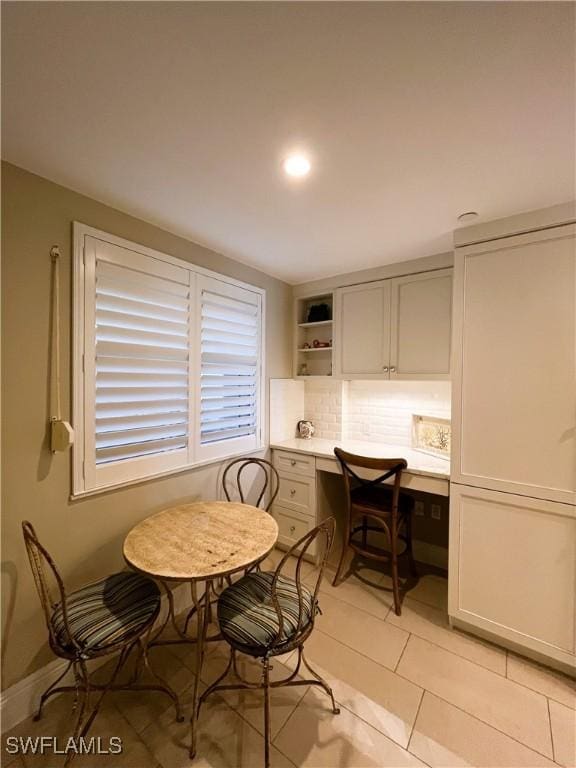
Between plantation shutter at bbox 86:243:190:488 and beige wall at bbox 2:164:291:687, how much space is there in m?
0.15

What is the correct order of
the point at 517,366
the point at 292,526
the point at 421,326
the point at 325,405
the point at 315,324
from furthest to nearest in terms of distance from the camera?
1. the point at 325,405
2. the point at 315,324
3. the point at 292,526
4. the point at 421,326
5. the point at 517,366

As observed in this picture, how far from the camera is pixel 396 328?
247cm

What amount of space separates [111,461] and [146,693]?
43.8 inches

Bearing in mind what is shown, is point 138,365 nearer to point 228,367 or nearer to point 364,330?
point 228,367

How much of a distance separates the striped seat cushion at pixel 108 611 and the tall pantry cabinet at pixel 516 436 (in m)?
1.73

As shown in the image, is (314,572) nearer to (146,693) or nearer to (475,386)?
(146,693)

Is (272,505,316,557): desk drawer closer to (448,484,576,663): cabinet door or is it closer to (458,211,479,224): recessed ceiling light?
(448,484,576,663): cabinet door

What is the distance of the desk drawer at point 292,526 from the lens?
101 inches

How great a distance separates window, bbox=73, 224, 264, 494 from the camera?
1587 mm

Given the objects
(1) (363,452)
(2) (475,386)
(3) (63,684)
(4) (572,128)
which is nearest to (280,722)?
(3) (63,684)

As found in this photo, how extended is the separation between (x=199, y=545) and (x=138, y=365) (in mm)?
1039

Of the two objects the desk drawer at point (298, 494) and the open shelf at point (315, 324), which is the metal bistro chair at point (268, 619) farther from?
the open shelf at point (315, 324)

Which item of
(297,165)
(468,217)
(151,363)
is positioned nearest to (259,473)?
(151,363)

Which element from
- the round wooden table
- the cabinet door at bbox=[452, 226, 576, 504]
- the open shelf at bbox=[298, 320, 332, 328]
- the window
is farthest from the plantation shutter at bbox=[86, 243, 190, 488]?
the cabinet door at bbox=[452, 226, 576, 504]
